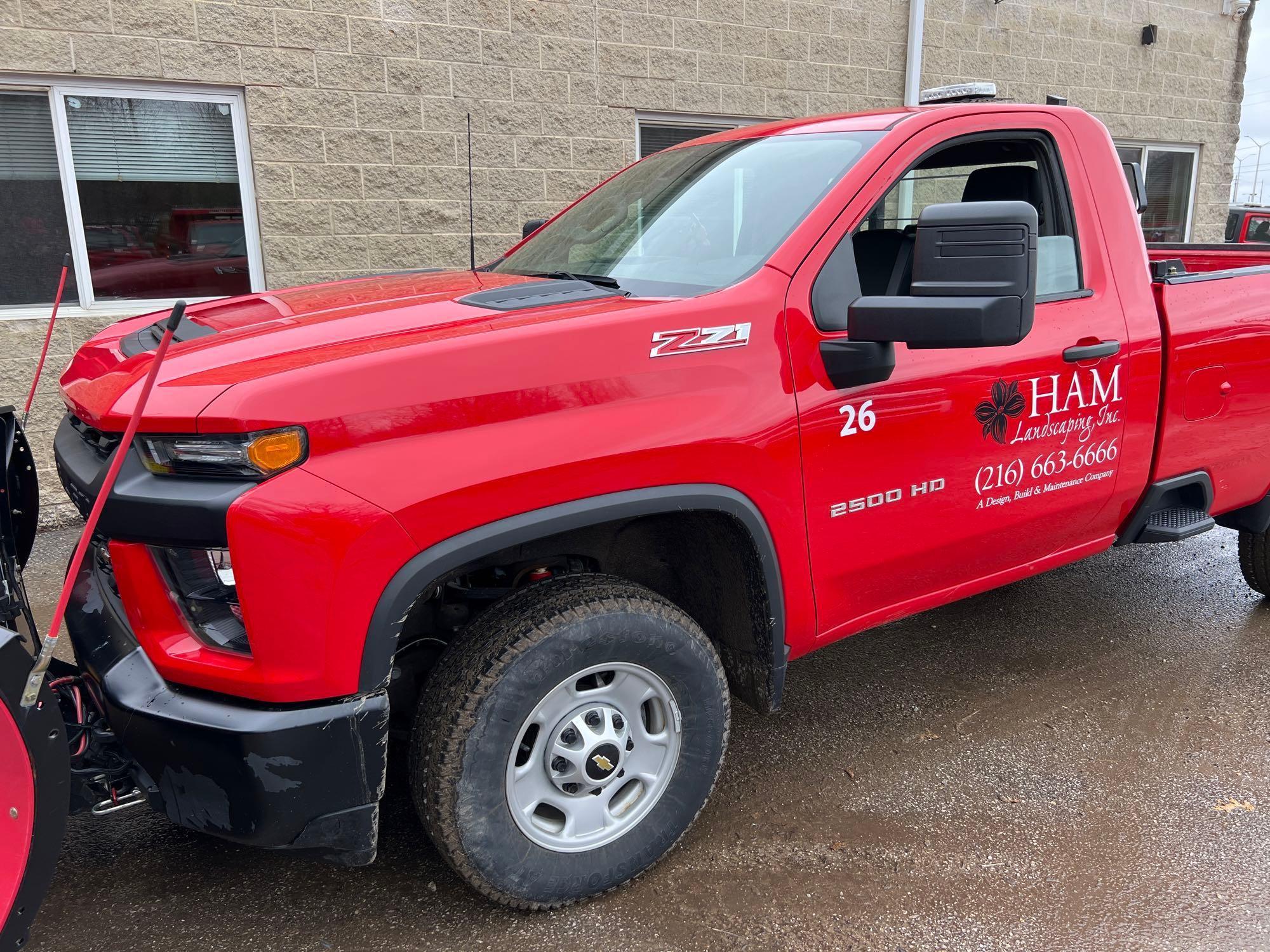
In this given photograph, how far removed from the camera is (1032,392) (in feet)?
9.75

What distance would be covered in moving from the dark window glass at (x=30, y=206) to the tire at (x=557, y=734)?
4.96 meters

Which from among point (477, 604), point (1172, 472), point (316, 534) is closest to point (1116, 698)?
point (1172, 472)

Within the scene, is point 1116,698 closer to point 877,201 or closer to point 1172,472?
point 1172,472

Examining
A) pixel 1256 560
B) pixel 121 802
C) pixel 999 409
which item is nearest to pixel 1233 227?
pixel 1256 560

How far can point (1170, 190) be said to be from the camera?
11.1 m

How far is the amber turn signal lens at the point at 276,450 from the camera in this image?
192 cm

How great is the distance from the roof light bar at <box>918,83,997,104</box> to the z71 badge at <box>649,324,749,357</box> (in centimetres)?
149

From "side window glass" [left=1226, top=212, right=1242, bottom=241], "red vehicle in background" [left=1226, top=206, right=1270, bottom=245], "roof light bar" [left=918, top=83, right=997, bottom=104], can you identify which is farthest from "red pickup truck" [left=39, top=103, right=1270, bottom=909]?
"side window glass" [left=1226, top=212, right=1242, bottom=241]

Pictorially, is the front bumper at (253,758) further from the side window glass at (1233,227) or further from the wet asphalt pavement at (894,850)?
the side window glass at (1233,227)

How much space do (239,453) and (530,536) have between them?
0.62m

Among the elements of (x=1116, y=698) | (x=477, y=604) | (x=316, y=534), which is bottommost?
(x=1116, y=698)

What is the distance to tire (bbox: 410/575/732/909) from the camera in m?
2.25

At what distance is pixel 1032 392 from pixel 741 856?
64.1 inches

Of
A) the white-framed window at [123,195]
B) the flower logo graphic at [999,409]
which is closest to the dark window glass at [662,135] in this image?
the white-framed window at [123,195]
